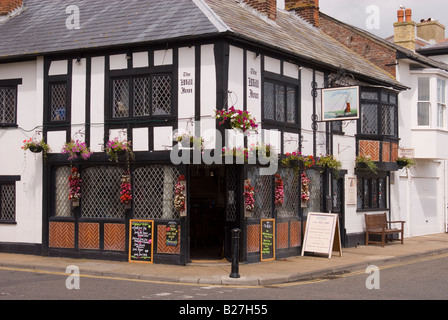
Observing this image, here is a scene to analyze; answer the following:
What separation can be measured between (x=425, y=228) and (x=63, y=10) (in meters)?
16.1

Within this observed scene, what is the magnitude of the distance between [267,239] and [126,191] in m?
3.78

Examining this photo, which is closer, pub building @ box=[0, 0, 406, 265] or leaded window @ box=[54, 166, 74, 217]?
pub building @ box=[0, 0, 406, 265]

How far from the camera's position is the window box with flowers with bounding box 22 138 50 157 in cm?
1654

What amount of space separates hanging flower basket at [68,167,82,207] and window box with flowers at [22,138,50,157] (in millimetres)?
1085

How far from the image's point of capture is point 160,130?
50.8ft

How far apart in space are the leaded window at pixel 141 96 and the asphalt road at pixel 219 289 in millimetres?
4516

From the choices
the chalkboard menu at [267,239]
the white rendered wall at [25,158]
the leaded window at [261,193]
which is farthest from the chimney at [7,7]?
the chalkboard menu at [267,239]

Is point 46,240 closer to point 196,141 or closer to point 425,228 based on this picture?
point 196,141

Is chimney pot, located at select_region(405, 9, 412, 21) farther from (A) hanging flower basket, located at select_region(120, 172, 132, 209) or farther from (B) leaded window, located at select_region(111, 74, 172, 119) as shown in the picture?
(A) hanging flower basket, located at select_region(120, 172, 132, 209)

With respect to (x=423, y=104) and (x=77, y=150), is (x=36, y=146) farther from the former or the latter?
(x=423, y=104)

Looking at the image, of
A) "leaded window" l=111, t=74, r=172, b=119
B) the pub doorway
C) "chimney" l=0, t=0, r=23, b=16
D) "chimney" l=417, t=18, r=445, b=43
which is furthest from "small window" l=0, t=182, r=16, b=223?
"chimney" l=417, t=18, r=445, b=43

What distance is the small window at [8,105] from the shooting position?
17766 millimetres

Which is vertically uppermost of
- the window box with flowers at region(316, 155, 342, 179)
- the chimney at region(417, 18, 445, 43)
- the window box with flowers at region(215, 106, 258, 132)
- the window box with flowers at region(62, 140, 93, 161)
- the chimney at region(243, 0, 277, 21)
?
the chimney at region(417, 18, 445, 43)

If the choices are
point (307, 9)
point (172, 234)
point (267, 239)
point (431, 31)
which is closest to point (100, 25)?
point (172, 234)
